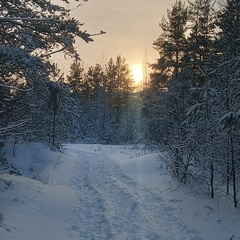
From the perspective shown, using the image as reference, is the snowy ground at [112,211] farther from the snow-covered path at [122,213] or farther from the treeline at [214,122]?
the treeline at [214,122]

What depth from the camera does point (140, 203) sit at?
10.2 m

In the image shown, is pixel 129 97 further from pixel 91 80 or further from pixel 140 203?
pixel 140 203

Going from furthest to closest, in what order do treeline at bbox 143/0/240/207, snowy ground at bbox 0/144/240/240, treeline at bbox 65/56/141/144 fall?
treeline at bbox 65/56/141/144
treeline at bbox 143/0/240/207
snowy ground at bbox 0/144/240/240

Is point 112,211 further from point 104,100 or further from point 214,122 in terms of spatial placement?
point 104,100

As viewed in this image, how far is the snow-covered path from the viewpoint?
746cm

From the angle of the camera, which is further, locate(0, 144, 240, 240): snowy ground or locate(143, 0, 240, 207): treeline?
locate(143, 0, 240, 207): treeline

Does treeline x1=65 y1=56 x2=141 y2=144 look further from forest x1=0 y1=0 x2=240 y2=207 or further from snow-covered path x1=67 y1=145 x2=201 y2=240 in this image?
snow-covered path x1=67 y1=145 x2=201 y2=240

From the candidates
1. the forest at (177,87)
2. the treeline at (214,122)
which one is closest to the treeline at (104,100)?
the forest at (177,87)

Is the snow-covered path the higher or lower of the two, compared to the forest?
lower

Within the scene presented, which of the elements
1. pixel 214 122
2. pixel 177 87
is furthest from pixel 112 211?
pixel 177 87

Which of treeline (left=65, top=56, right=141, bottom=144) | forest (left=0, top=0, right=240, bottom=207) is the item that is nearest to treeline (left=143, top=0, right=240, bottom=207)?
forest (left=0, top=0, right=240, bottom=207)

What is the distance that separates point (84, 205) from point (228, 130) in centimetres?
494

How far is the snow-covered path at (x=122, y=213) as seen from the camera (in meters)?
7.46

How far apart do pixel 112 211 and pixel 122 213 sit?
12.4 inches
